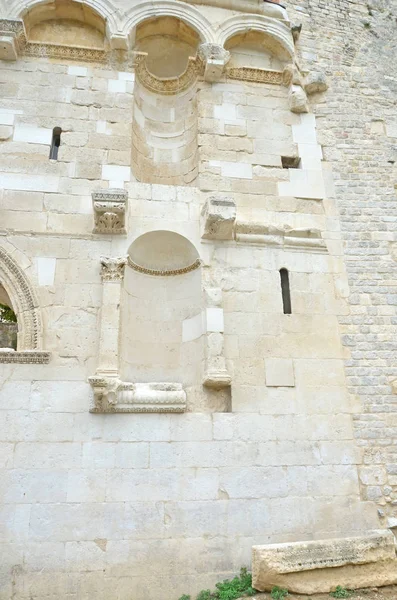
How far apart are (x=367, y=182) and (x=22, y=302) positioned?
→ 4990 mm

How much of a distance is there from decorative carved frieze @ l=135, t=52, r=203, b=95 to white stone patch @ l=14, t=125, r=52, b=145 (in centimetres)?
186

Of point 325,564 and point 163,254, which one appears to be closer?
point 325,564

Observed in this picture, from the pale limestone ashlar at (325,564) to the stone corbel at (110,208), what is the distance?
3886 millimetres

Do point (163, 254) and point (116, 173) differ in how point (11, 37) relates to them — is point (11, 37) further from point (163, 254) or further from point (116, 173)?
point (163, 254)

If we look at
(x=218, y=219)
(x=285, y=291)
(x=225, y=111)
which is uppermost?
(x=225, y=111)

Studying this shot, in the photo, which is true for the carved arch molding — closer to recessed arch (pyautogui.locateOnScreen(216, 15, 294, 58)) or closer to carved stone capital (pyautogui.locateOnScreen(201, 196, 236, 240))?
carved stone capital (pyautogui.locateOnScreen(201, 196, 236, 240))

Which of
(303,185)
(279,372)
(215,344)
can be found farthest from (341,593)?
(303,185)

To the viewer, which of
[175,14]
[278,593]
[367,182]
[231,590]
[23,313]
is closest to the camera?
[278,593]

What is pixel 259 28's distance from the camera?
751 cm

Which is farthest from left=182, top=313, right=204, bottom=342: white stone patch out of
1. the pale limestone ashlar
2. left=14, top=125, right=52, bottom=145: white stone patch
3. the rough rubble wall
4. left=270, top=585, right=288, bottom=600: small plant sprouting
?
left=14, top=125, right=52, bottom=145: white stone patch

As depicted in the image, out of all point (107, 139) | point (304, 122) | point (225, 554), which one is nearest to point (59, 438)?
point (225, 554)

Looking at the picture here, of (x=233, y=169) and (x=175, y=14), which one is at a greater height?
(x=175, y=14)

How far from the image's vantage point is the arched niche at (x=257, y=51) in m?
7.52

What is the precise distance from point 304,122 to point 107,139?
9.78 ft
